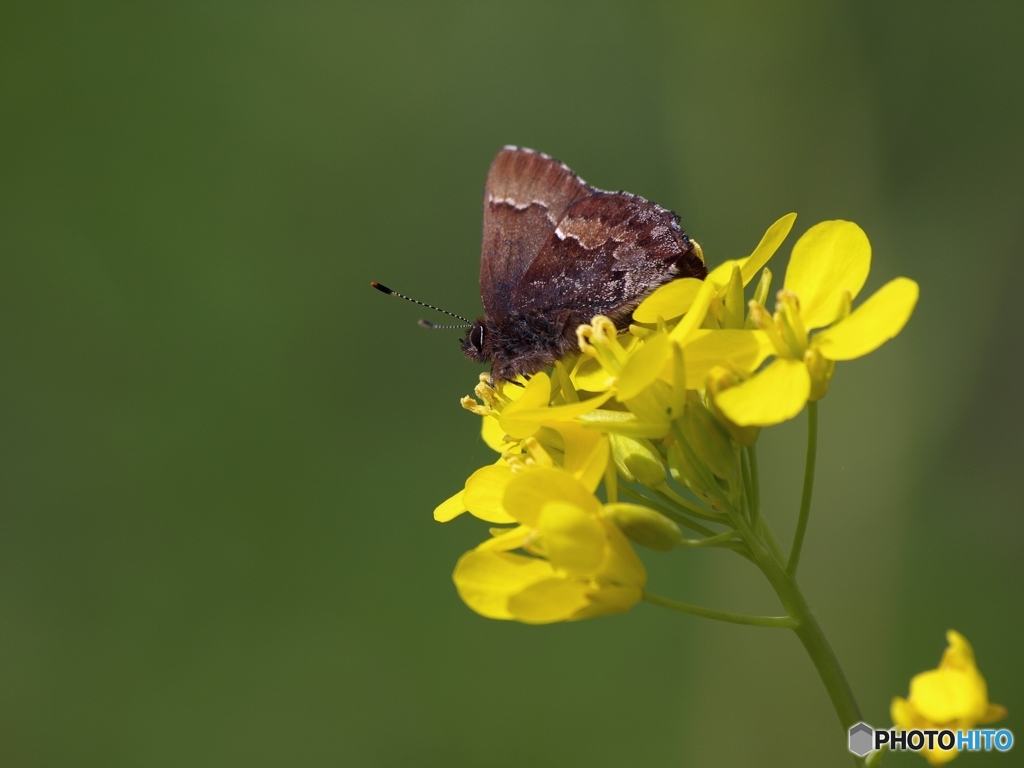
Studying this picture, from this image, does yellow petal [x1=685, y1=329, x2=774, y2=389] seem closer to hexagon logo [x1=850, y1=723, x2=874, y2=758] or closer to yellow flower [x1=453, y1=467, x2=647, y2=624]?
yellow flower [x1=453, y1=467, x2=647, y2=624]

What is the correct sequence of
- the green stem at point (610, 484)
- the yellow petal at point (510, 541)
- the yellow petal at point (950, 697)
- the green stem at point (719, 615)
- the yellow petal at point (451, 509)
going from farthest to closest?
the yellow petal at point (451, 509)
the green stem at point (610, 484)
the yellow petal at point (510, 541)
the green stem at point (719, 615)
the yellow petal at point (950, 697)

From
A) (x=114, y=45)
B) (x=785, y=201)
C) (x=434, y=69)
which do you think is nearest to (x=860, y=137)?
(x=785, y=201)

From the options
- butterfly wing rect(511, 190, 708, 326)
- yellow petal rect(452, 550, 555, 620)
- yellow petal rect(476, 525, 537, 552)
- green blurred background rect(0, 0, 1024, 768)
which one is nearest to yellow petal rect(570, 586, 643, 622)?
yellow petal rect(452, 550, 555, 620)

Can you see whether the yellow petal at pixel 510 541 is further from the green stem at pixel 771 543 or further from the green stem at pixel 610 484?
the green stem at pixel 771 543

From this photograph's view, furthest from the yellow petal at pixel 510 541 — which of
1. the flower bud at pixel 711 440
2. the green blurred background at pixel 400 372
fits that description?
the green blurred background at pixel 400 372

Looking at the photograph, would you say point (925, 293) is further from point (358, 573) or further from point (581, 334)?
point (581, 334)
